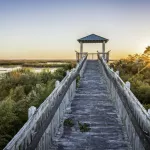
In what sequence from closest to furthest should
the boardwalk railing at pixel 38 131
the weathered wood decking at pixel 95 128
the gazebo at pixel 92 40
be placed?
1. the boardwalk railing at pixel 38 131
2. the weathered wood decking at pixel 95 128
3. the gazebo at pixel 92 40

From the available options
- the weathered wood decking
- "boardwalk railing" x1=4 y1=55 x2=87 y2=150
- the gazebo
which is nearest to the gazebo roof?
the gazebo

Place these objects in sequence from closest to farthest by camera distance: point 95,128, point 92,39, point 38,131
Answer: point 38,131, point 95,128, point 92,39

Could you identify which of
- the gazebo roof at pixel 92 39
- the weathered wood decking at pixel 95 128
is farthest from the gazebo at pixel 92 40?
the weathered wood decking at pixel 95 128

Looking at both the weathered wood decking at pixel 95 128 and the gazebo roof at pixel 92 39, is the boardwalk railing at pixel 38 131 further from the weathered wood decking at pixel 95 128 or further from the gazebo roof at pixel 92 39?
the gazebo roof at pixel 92 39

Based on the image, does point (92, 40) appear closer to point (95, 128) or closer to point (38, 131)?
point (95, 128)

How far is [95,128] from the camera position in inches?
282

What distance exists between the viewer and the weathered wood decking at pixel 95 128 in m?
5.96

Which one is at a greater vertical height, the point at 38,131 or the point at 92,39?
the point at 92,39

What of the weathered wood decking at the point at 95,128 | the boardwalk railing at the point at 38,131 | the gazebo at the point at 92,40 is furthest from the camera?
the gazebo at the point at 92,40

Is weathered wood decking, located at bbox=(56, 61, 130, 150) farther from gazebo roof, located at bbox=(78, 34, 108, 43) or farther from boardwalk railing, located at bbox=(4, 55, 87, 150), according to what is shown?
gazebo roof, located at bbox=(78, 34, 108, 43)

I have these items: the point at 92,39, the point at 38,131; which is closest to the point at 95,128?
the point at 38,131

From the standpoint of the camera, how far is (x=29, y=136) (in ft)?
12.5

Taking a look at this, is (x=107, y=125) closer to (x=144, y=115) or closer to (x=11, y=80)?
(x=144, y=115)

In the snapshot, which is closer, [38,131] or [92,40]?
[38,131]
